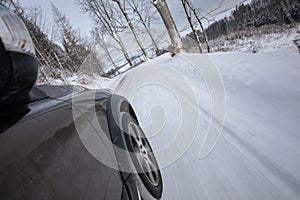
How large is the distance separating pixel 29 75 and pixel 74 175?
22.8 inches

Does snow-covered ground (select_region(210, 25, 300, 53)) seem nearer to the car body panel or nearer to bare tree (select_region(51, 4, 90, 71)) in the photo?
the car body panel

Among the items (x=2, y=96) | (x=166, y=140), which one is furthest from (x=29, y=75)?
(x=166, y=140)

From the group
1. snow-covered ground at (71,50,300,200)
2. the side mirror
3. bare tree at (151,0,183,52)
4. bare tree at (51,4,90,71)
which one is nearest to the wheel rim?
snow-covered ground at (71,50,300,200)

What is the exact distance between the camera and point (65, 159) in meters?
0.92

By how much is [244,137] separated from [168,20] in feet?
22.4

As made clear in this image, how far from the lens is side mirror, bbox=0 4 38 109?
2.55 ft

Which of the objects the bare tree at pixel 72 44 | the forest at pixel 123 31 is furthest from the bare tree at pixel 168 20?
the bare tree at pixel 72 44

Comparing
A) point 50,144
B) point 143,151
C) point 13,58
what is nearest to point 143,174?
point 143,151

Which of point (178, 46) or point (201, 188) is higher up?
point (178, 46)

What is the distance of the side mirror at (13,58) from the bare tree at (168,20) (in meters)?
7.48

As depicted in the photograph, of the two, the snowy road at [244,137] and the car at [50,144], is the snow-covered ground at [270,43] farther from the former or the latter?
the car at [50,144]

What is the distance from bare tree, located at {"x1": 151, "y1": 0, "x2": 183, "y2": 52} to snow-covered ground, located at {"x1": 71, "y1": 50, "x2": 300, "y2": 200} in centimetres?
497

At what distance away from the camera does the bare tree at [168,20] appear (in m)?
7.42

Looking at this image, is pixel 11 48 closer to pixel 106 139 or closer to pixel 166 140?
pixel 106 139
